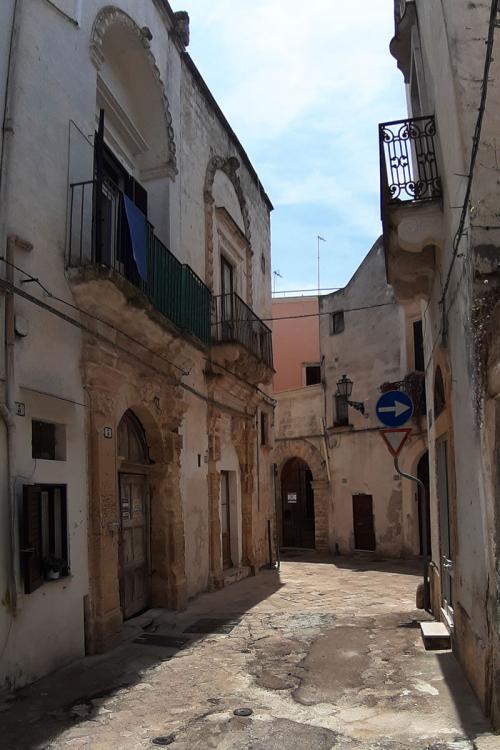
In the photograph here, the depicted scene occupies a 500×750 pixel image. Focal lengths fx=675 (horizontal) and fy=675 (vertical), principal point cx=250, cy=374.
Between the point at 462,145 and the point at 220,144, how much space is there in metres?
8.70

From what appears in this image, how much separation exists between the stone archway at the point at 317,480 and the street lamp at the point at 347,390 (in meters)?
2.10

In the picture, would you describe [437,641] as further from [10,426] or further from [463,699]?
[10,426]

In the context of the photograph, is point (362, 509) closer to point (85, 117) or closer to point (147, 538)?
point (147, 538)

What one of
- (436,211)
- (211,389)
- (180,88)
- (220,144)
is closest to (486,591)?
(436,211)

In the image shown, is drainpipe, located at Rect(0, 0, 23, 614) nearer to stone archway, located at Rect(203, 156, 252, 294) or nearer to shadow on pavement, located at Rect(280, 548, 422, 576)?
stone archway, located at Rect(203, 156, 252, 294)

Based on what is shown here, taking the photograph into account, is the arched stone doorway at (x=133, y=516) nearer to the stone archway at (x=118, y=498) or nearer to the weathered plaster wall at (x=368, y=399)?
the stone archway at (x=118, y=498)

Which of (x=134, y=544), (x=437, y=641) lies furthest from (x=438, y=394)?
(x=134, y=544)

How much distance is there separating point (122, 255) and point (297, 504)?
14918 mm

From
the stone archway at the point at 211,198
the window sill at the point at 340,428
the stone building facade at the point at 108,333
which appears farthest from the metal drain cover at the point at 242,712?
the window sill at the point at 340,428

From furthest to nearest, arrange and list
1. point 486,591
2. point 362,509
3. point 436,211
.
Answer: point 362,509, point 436,211, point 486,591

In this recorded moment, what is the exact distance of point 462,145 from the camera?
5.01 meters

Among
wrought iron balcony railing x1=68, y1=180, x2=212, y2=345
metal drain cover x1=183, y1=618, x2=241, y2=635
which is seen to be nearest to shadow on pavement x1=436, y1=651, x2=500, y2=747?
metal drain cover x1=183, y1=618, x2=241, y2=635

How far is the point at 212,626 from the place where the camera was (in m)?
8.12

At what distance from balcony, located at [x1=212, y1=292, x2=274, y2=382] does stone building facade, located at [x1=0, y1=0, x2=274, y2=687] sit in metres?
0.05
